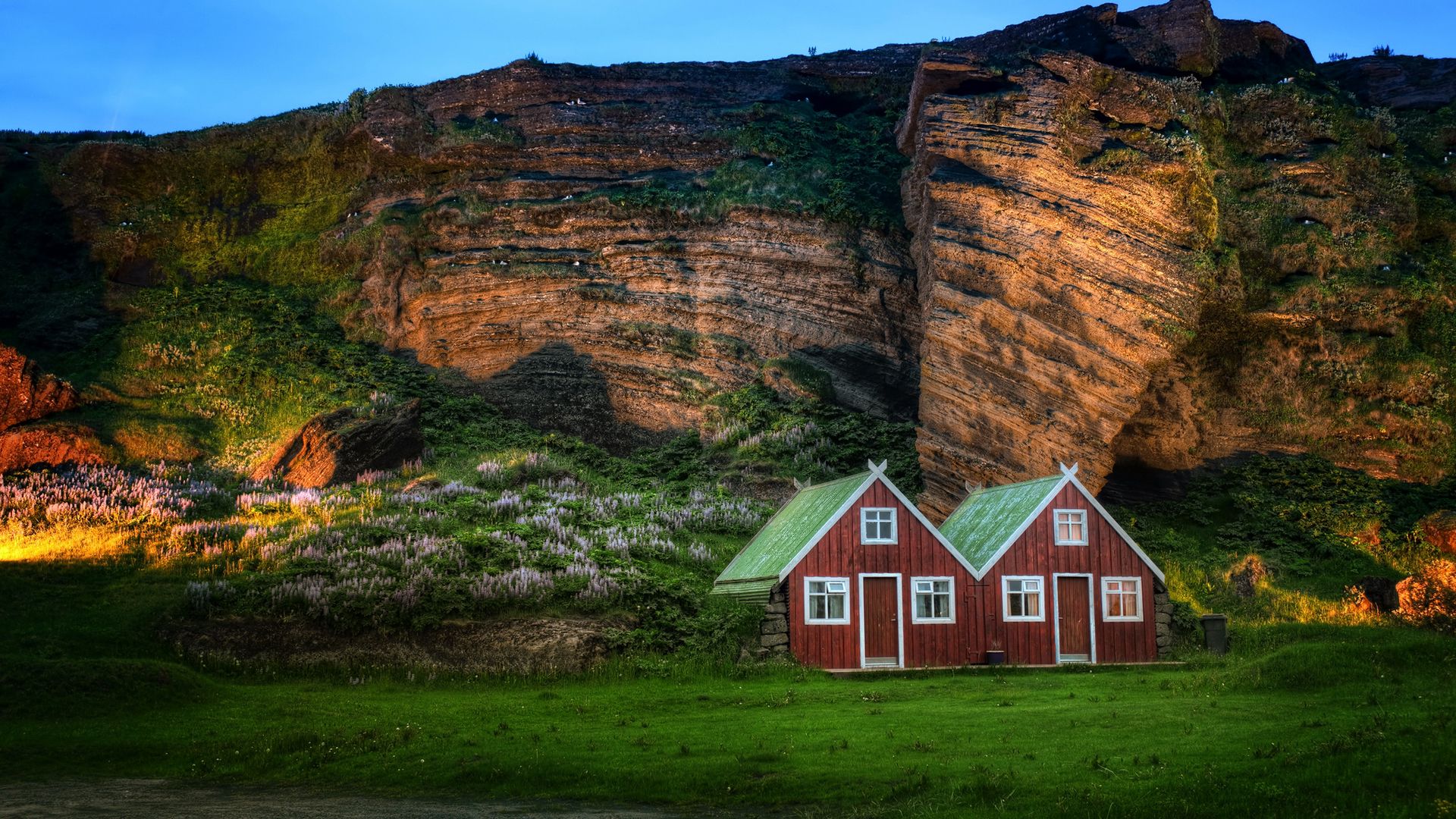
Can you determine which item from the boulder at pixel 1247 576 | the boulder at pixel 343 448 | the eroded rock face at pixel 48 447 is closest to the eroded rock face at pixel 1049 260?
the boulder at pixel 1247 576

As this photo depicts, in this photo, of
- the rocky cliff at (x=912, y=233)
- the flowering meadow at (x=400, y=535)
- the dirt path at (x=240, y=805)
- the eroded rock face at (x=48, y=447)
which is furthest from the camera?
the rocky cliff at (x=912, y=233)

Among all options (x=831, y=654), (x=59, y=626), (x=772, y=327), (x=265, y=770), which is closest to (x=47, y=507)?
(x=59, y=626)

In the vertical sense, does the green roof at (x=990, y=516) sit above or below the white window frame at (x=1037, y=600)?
above

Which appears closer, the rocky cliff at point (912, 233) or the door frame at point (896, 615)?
the door frame at point (896, 615)

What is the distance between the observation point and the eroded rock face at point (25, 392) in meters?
43.8

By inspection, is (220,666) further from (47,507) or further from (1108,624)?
(1108,624)

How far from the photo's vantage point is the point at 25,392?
44.7 meters

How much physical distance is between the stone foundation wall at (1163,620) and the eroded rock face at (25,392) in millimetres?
40058

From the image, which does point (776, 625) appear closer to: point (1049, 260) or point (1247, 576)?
point (1247, 576)

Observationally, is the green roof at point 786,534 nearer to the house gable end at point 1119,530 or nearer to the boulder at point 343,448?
the house gable end at point 1119,530

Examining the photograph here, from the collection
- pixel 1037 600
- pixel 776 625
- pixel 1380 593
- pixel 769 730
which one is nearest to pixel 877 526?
pixel 776 625

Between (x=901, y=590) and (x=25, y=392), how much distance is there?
34027 millimetres

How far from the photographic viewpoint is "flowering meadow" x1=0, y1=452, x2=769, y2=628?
95.7 ft

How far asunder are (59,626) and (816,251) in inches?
1436
